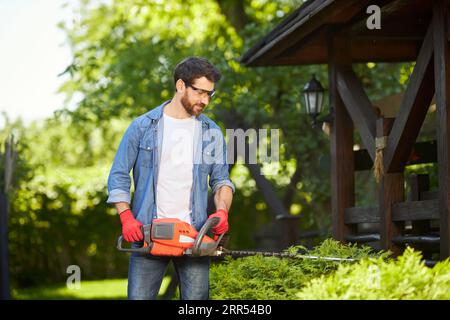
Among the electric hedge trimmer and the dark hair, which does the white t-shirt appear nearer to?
the electric hedge trimmer

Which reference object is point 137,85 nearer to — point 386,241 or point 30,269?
point 30,269

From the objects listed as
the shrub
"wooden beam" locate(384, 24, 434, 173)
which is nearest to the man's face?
the shrub

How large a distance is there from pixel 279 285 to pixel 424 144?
391 centimetres

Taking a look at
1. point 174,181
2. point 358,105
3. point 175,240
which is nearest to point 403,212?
point 358,105

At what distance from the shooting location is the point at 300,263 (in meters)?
5.35

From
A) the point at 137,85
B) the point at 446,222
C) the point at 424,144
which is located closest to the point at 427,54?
the point at 446,222

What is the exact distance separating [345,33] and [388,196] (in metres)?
1.67

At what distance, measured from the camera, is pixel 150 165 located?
4.69 m

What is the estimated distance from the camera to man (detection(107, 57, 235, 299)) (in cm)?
464

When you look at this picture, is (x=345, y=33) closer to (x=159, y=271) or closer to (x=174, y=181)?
(x=174, y=181)

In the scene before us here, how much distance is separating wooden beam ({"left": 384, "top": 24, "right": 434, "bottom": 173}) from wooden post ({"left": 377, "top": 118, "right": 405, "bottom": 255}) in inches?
3.6

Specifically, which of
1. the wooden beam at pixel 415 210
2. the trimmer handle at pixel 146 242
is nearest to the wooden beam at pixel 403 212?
the wooden beam at pixel 415 210

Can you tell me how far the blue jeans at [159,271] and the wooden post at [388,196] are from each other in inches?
108
